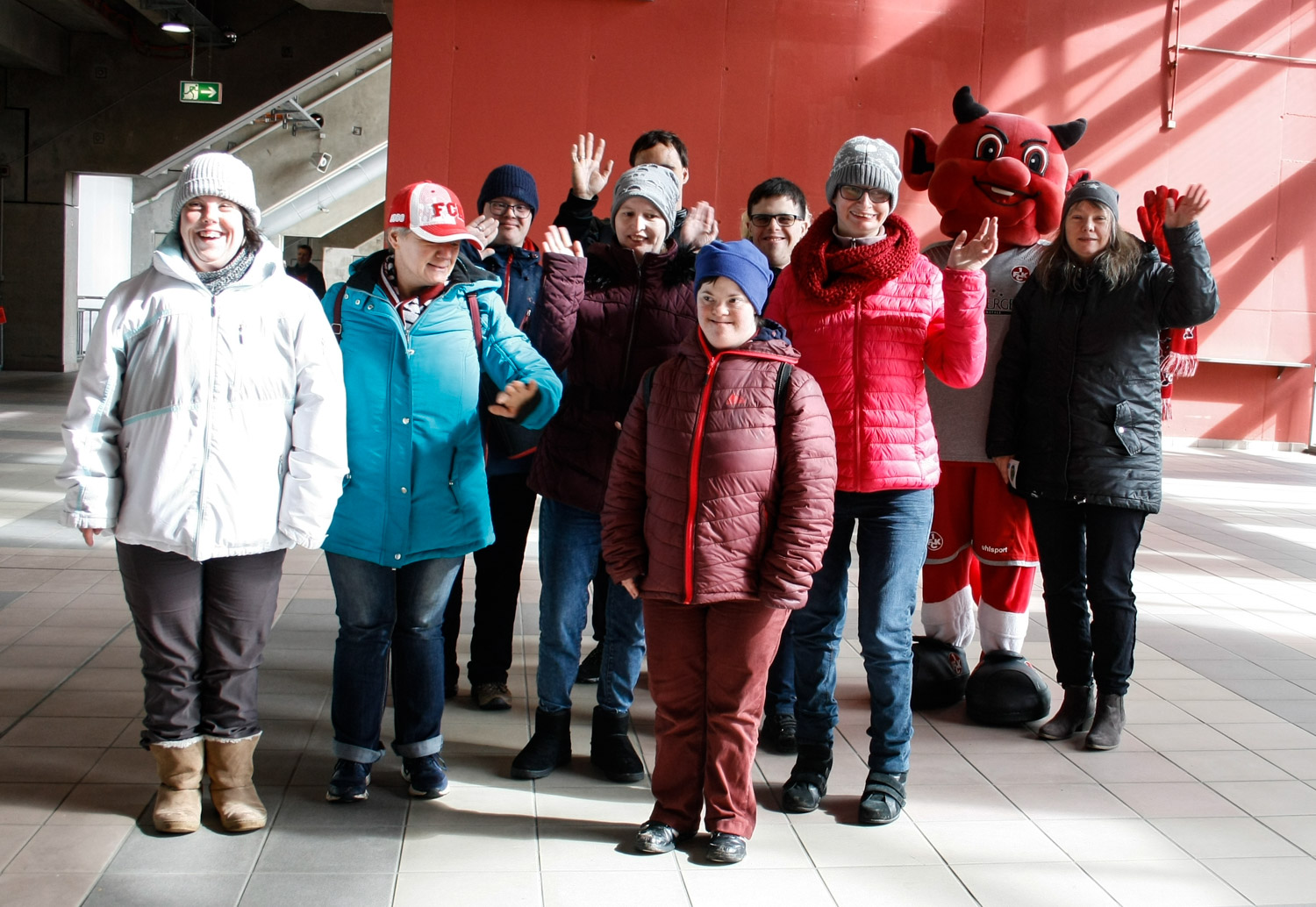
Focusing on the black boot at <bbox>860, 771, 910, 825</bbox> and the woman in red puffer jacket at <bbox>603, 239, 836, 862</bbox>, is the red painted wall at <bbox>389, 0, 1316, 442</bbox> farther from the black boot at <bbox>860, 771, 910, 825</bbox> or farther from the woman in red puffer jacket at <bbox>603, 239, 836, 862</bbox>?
the black boot at <bbox>860, 771, 910, 825</bbox>

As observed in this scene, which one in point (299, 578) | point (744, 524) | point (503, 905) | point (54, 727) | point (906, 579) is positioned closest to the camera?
point (503, 905)

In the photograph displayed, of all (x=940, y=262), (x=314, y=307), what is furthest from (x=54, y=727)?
(x=940, y=262)

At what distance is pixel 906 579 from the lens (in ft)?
9.91

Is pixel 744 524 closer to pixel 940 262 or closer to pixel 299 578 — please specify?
pixel 940 262

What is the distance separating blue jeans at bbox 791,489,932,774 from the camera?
9.89 feet

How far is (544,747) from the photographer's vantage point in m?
3.25

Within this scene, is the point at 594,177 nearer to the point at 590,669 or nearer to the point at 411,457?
the point at 411,457

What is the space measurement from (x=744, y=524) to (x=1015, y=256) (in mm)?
1817

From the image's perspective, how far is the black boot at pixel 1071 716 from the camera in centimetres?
372

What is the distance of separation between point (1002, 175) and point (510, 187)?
5.67 feet

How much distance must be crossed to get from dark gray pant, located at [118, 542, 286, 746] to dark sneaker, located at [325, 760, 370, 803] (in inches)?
10.5

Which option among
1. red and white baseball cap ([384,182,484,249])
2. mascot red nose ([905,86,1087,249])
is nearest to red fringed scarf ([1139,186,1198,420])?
mascot red nose ([905,86,1087,249])

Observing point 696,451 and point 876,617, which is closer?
point 696,451

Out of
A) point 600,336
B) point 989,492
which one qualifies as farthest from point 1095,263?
point 600,336
